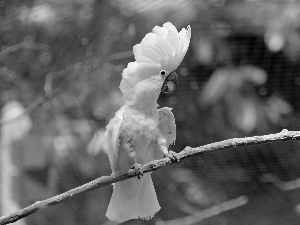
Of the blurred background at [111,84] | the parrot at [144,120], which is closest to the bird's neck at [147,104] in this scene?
the parrot at [144,120]

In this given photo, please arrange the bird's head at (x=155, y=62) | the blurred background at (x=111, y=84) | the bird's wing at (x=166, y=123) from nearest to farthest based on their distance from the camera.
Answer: the bird's head at (x=155, y=62) < the bird's wing at (x=166, y=123) < the blurred background at (x=111, y=84)

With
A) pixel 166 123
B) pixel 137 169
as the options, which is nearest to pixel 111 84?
pixel 166 123

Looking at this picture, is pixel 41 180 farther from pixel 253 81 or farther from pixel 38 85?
pixel 253 81

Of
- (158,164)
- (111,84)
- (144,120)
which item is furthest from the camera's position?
(111,84)

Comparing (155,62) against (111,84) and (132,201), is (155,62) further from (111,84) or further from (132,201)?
(111,84)

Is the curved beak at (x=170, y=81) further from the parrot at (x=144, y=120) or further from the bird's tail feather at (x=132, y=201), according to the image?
the bird's tail feather at (x=132, y=201)
